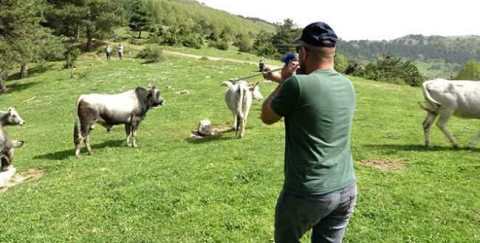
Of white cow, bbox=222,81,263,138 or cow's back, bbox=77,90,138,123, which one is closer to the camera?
cow's back, bbox=77,90,138,123

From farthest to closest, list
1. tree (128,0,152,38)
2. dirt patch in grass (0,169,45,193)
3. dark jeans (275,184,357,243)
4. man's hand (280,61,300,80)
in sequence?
1. tree (128,0,152,38)
2. dirt patch in grass (0,169,45,193)
3. man's hand (280,61,300,80)
4. dark jeans (275,184,357,243)

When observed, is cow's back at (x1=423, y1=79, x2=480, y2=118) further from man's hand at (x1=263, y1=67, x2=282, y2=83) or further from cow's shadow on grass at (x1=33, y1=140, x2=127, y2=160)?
cow's shadow on grass at (x1=33, y1=140, x2=127, y2=160)

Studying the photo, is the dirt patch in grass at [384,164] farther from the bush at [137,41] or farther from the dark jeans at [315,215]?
the bush at [137,41]

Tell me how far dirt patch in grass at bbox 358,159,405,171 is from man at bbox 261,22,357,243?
818 centimetres

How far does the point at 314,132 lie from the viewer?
4.15 m

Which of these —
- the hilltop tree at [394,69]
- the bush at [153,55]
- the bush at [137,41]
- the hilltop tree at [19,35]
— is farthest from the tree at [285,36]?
the hilltop tree at [19,35]

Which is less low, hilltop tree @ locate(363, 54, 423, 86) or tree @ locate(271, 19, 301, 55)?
tree @ locate(271, 19, 301, 55)

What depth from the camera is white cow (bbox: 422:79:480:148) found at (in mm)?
13711

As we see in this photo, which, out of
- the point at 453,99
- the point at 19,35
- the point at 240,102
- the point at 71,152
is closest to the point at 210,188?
the point at 240,102

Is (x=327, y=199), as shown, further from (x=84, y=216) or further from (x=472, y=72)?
(x=472, y=72)

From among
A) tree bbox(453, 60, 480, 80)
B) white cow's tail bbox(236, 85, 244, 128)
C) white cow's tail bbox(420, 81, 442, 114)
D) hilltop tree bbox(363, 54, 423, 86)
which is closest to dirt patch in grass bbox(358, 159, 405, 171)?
white cow's tail bbox(420, 81, 442, 114)

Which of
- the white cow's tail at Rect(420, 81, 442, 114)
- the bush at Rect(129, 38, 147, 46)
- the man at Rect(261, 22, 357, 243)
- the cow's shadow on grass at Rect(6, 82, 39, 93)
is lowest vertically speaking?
the cow's shadow on grass at Rect(6, 82, 39, 93)

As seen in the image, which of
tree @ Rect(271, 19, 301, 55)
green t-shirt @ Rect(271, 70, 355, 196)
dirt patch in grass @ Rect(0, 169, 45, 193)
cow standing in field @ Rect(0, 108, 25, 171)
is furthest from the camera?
tree @ Rect(271, 19, 301, 55)

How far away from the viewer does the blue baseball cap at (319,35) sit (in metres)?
4.09
